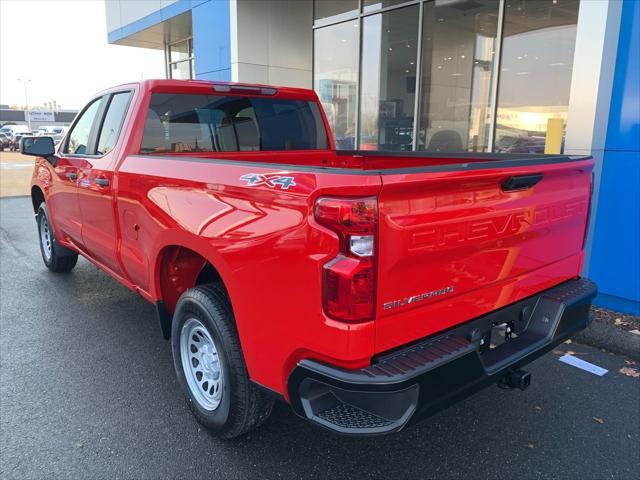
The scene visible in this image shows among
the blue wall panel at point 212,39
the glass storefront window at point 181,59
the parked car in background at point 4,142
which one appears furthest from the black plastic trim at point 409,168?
the parked car in background at point 4,142

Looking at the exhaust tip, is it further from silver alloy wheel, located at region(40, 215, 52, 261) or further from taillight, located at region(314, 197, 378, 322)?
silver alloy wheel, located at region(40, 215, 52, 261)

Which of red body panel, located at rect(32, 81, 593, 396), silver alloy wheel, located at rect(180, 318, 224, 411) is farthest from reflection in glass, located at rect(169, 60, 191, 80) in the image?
silver alloy wheel, located at rect(180, 318, 224, 411)

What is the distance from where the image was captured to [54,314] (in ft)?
15.6

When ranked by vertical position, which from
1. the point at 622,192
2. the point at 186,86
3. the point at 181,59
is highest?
the point at 181,59

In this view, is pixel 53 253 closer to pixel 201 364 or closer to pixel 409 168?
pixel 201 364

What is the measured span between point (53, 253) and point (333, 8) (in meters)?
7.04

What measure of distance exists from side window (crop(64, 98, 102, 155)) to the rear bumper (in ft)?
11.4

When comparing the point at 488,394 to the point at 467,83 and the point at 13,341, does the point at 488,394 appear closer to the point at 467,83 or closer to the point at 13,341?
the point at 13,341

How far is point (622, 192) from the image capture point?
15.1 ft

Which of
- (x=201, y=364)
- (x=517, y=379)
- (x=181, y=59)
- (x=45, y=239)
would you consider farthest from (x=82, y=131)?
(x=181, y=59)

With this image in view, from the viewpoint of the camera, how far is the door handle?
2.31 meters

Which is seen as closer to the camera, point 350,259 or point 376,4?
point 350,259

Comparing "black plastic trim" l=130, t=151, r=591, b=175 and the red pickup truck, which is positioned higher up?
"black plastic trim" l=130, t=151, r=591, b=175

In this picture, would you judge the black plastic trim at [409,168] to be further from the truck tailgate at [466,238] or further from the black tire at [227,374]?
the black tire at [227,374]
